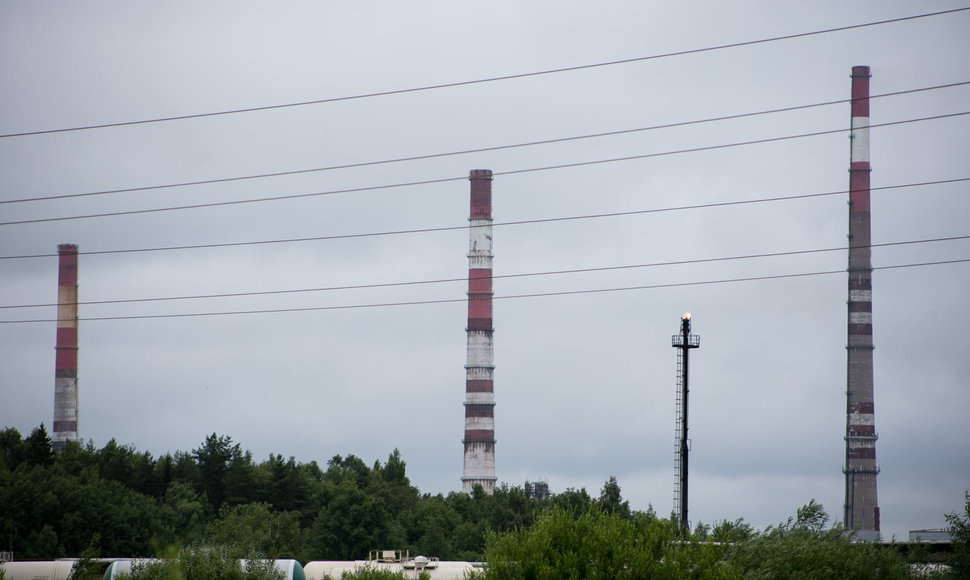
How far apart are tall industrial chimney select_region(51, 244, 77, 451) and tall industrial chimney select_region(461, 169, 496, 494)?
31114 mm

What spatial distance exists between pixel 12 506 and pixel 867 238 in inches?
2196

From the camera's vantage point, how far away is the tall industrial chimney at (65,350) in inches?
3260

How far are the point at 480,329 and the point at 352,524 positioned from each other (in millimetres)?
17870

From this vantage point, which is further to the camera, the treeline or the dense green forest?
the treeline

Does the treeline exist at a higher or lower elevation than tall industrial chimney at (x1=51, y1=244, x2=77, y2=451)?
lower

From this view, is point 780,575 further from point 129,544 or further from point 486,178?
point 486,178

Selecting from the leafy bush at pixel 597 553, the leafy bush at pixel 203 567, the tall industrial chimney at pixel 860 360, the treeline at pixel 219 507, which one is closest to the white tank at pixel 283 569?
the leafy bush at pixel 203 567

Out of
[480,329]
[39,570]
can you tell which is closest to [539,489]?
[480,329]

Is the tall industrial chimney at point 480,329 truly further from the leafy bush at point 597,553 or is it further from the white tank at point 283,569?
the leafy bush at point 597,553

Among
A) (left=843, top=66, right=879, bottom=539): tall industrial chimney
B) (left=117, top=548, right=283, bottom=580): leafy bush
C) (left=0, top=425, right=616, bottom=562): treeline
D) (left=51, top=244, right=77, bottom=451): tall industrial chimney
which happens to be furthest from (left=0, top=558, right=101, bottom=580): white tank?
(left=843, top=66, right=879, bottom=539): tall industrial chimney

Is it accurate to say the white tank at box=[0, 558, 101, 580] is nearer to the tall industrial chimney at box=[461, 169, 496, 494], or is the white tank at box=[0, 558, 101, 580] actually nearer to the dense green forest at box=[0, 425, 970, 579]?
the dense green forest at box=[0, 425, 970, 579]

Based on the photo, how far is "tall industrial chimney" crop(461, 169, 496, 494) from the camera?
3088 inches

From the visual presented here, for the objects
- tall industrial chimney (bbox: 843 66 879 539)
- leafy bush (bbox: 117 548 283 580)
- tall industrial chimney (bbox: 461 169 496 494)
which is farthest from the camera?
tall industrial chimney (bbox: 461 169 496 494)

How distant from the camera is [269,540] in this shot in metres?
70.6
